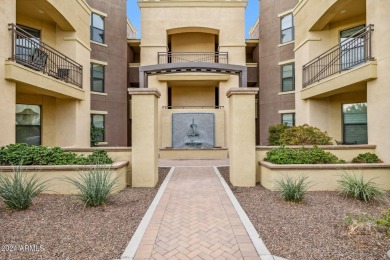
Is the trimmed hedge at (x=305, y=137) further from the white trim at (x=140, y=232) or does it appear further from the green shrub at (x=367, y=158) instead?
the white trim at (x=140, y=232)

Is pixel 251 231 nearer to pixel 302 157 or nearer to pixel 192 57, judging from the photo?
pixel 302 157

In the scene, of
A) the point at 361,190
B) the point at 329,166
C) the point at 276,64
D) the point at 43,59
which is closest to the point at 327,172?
the point at 329,166

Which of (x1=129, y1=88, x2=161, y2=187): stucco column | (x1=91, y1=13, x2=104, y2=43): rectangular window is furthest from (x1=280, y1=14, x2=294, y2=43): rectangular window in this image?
(x1=91, y1=13, x2=104, y2=43): rectangular window

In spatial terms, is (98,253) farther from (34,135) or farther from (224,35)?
(224,35)

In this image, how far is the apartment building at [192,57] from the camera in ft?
53.6

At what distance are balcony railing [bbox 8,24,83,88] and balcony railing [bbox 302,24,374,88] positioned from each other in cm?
1368

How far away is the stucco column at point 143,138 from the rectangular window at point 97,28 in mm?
12293

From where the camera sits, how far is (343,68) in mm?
11453

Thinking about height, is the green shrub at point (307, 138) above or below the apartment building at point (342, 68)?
below

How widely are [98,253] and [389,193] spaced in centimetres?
822

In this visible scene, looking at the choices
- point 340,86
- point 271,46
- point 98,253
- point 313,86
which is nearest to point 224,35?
point 271,46

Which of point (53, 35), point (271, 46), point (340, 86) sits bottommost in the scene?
point (340, 86)

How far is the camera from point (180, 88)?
1970cm

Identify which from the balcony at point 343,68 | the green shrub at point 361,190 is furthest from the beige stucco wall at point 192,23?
the green shrub at point 361,190
